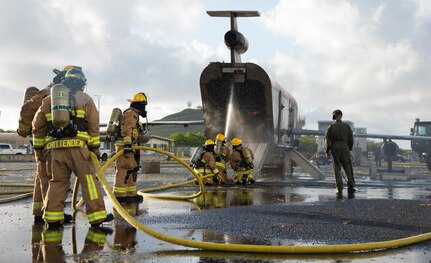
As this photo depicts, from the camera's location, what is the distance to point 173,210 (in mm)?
8047

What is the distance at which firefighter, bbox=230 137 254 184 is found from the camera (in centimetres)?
1358

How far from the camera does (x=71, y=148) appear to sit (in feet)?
20.2

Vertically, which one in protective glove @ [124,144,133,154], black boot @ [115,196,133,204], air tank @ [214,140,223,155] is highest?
air tank @ [214,140,223,155]

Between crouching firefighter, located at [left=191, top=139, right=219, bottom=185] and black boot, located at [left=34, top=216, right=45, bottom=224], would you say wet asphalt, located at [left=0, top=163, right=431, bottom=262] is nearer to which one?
black boot, located at [left=34, top=216, right=45, bottom=224]

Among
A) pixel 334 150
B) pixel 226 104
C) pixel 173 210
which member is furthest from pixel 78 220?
pixel 226 104

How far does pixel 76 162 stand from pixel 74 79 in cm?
113

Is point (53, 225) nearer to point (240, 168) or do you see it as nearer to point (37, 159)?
point (37, 159)

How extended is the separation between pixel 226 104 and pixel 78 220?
1005 cm

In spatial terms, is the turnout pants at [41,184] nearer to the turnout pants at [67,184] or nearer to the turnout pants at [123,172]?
the turnout pants at [67,184]

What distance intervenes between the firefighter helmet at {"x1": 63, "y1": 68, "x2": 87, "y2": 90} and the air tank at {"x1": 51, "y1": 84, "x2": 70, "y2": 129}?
18.9 inches

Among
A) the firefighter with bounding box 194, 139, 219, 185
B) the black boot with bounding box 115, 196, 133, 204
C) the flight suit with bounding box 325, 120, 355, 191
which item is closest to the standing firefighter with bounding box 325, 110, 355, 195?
the flight suit with bounding box 325, 120, 355, 191

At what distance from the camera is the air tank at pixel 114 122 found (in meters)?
9.16

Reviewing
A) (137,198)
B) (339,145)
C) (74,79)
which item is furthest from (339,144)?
(74,79)

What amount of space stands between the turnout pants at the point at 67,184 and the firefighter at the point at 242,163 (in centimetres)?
770
